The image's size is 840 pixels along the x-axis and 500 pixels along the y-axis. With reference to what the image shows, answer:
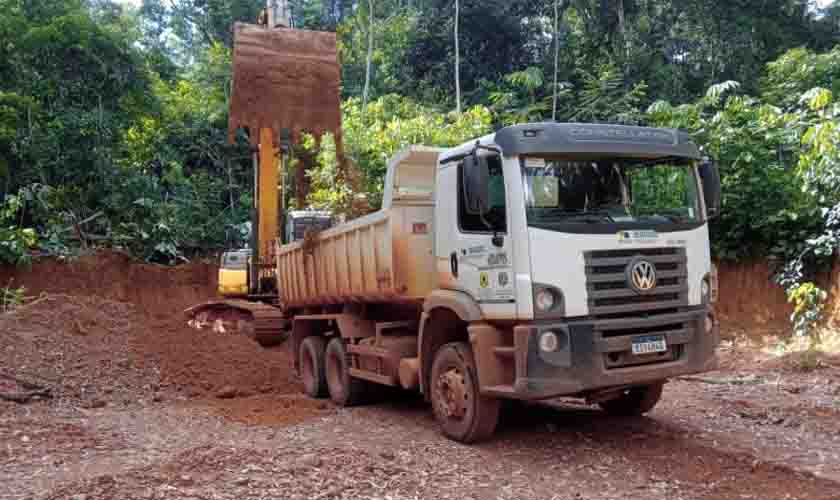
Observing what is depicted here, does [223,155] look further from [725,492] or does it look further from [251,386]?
[725,492]

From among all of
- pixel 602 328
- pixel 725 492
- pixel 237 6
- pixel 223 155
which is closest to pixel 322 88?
pixel 602 328

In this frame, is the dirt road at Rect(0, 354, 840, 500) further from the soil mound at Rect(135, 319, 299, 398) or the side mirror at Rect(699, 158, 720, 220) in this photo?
the side mirror at Rect(699, 158, 720, 220)

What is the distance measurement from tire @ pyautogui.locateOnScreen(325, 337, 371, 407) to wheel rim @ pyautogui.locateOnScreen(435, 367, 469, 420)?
91.4 inches

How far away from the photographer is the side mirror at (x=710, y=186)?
670 centimetres

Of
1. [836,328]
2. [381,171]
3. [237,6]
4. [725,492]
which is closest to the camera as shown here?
[725,492]

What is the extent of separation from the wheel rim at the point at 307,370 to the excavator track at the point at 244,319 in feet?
6.29

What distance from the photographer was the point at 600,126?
20.9ft

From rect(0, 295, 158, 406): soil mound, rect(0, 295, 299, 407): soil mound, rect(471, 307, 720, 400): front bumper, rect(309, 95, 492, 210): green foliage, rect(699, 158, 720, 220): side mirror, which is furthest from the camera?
rect(309, 95, 492, 210): green foliage

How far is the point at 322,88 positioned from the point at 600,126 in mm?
6645

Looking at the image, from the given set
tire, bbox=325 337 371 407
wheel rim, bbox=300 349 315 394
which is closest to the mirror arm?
tire, bbox=325 337 371 407

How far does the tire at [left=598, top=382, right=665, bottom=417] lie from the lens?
7340mm

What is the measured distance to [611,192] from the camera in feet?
20.8

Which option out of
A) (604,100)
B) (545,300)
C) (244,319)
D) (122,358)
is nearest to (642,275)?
(545,300)

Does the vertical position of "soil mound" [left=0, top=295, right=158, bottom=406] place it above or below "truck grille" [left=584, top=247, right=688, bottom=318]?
below
